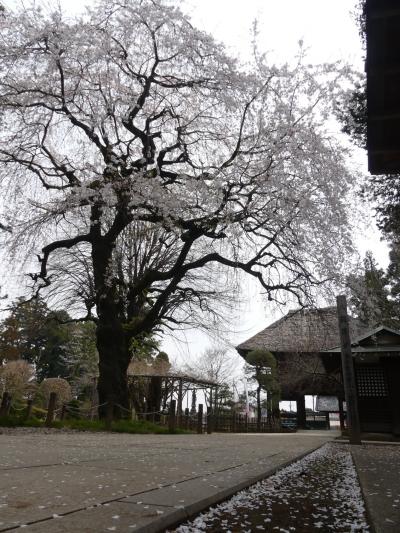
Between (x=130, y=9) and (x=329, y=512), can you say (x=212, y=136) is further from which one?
(x=329, y=512)

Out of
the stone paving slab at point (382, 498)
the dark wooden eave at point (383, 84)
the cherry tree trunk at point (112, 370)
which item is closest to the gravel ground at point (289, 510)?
the stone paving slab at point (382, 498)

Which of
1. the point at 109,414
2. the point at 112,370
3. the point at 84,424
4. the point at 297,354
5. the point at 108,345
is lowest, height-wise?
the point at 84,424

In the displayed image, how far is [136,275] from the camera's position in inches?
623

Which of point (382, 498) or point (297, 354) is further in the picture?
point (297, 354)

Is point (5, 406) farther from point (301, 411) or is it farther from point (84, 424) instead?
point (301, 411)

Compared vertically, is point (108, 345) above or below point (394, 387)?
above

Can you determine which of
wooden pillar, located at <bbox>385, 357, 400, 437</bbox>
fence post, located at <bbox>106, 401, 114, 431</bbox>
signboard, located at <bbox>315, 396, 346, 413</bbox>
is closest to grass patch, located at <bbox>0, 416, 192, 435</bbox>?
fence post, located at <bbox>106, 401, 114, 431</bbox>

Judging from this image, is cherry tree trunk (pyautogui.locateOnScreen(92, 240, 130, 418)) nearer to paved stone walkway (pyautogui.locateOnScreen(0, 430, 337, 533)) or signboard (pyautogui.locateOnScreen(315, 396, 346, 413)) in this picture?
paved stone walkway (pyautogui.locateOnScreen(0, 430, 337, 533))

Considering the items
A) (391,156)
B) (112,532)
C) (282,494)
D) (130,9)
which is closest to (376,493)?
(282,494)

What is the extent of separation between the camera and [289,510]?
2262 mm

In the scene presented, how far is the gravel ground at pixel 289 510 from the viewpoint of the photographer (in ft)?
6.13

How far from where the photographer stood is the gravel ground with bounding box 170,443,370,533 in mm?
1868

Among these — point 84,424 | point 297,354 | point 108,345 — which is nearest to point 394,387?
point 297,354

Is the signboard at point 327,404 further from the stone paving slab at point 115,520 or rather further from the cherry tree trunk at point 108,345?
the stone paving slab at point 115,520
